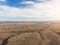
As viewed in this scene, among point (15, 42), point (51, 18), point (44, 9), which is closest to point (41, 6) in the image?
point (44, 9)

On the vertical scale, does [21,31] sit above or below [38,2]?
below

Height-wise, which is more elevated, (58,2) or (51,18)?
(58,2)

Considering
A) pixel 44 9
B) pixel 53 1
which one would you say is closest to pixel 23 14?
pixel 44 9

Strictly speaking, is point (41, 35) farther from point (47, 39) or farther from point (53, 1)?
point (53, 1)

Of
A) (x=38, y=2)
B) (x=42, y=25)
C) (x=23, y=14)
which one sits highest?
(x=38, y=2)

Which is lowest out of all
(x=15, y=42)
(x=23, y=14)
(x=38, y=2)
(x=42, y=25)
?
(x=15, y=42)

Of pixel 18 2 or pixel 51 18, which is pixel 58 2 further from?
pixel 18 2
